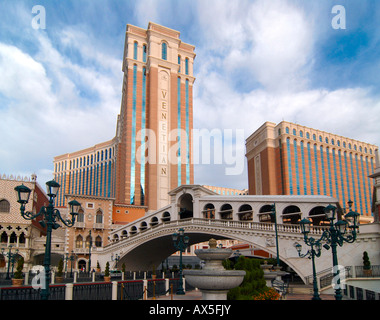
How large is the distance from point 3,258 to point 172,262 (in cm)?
2806

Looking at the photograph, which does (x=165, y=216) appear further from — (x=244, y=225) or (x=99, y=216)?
(x=244, y=225)

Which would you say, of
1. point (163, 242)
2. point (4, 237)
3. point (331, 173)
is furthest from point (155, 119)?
point (331, 173)

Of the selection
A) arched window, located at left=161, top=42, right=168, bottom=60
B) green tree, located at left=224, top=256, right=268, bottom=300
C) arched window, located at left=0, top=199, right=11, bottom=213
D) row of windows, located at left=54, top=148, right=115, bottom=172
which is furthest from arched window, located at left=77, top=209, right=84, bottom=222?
row of windows, located at left=54, top=148, right=115, bottom=172

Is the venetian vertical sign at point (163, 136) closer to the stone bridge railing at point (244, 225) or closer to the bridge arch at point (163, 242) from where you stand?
the bridge arch at point (163, 242)

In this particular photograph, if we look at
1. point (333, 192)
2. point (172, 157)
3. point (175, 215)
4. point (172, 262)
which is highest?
point (172, 157)

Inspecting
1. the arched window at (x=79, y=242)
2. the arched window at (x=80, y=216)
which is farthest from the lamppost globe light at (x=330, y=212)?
the arched window at (x=79, y=242)

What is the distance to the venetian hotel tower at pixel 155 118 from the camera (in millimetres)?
69375

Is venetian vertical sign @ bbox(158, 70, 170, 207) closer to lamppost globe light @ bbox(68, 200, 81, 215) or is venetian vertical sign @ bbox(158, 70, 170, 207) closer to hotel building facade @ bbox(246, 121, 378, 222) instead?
hotel building facade @ bbox(246, 121, 378, 222)

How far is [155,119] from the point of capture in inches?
2842

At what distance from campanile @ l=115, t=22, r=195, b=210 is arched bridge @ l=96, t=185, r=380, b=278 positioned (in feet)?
67.5
